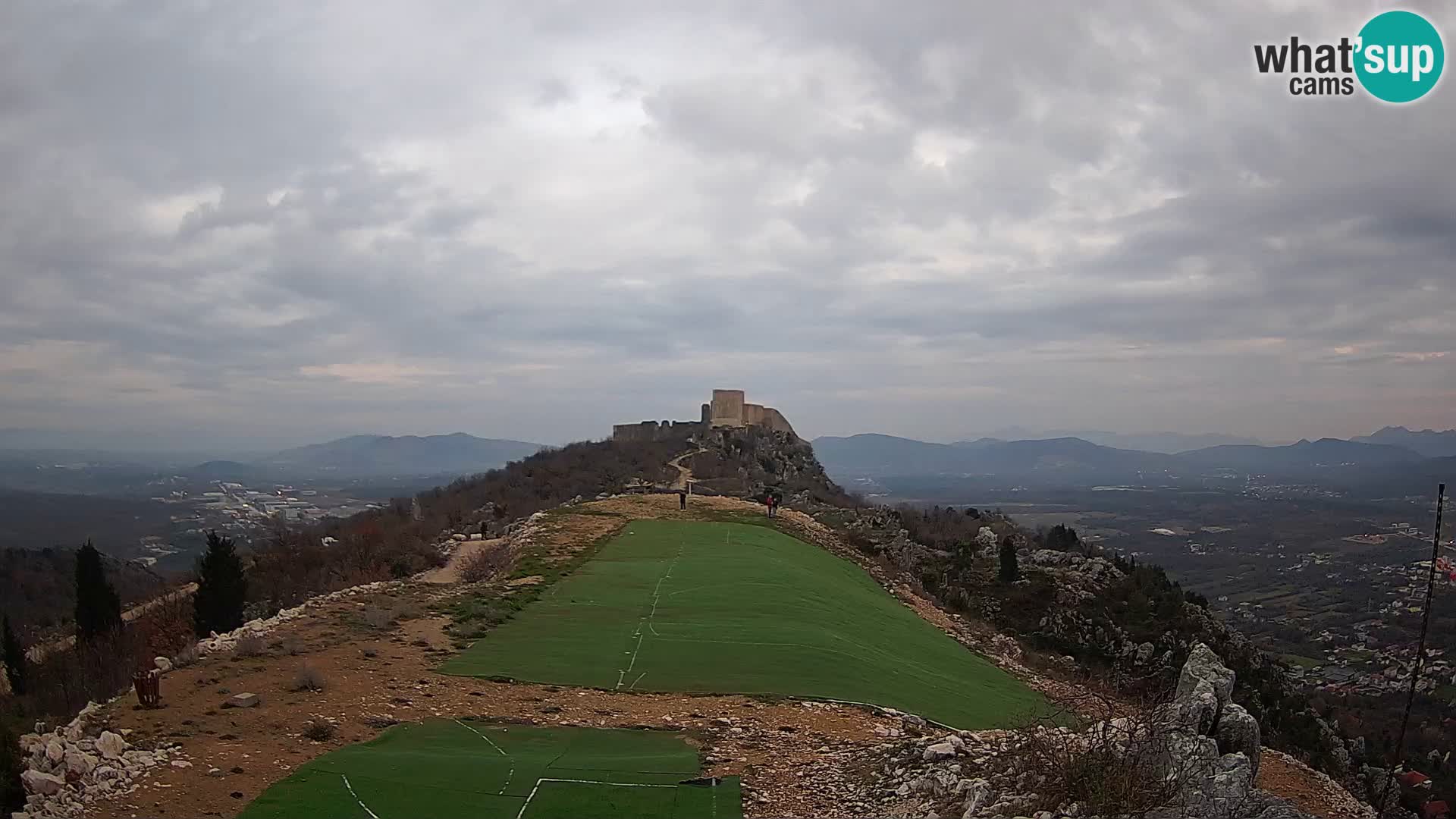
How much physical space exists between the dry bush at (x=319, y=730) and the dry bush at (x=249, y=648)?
3863 millimetres

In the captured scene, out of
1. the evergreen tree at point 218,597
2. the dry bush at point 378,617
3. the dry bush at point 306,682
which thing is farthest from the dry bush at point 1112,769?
the evergreen tree at point 218,597

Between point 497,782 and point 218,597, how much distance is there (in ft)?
60.8

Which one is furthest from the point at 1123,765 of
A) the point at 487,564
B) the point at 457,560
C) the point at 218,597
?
the point at 457,560

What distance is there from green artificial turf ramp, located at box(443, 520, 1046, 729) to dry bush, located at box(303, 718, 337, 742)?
3.52 metres

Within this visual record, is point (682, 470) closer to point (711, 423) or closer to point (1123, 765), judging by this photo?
point (711, 423)

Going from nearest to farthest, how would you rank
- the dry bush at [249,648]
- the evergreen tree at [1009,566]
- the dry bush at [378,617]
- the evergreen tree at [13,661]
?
1. the dry bush at [249,648]
2. the dry bush at [378,617]
3. the evergreen tree at [13,661]
4. the evergreen tree at [1009,566]

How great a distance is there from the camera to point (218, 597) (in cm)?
2372

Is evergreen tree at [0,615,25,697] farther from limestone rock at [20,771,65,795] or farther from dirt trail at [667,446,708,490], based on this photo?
dirt trail at [667,446,708,490]

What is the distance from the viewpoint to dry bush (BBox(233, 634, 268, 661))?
1360 centimetres

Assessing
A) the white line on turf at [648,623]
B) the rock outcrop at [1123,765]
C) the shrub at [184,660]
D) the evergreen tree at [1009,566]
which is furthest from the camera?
the evergreen tree at [1009,566]

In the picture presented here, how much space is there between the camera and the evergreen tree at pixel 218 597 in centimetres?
2348

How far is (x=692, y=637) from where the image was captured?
16719 mm

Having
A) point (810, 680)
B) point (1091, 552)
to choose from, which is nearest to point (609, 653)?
point (810, 680)

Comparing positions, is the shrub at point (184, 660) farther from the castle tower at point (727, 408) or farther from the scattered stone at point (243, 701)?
the castle tower at point (727, 408)
